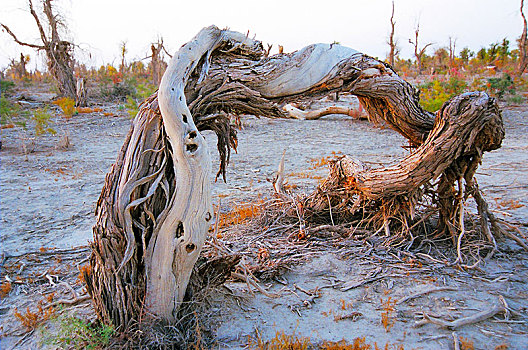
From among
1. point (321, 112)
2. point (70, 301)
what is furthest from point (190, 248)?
point (321, 112)

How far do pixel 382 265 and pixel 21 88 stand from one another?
22.2m

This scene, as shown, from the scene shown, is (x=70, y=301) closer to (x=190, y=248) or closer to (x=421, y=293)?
(x=190, y=248)

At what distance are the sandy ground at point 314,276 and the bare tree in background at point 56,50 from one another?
8342 millimetres

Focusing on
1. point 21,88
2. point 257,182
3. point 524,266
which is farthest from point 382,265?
point 21,88

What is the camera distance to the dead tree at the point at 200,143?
249 centimetres

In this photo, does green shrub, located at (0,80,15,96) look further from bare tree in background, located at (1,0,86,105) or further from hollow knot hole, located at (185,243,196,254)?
hollow knot hole, located at (185,243,196,254)

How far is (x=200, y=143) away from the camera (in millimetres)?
2457

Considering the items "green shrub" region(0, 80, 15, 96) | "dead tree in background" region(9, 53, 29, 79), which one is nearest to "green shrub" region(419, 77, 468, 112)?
"green shrub" region(0, 80, 15, 96)

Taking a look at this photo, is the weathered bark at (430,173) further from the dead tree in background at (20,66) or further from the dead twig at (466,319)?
the dead tree in background at (20,66)

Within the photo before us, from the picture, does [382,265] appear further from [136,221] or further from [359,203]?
[136,221]

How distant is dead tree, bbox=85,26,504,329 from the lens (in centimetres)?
249

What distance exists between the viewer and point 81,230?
488 cm

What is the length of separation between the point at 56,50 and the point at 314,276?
15.8 metres

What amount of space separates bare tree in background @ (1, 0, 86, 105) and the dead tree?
14.7 metres
